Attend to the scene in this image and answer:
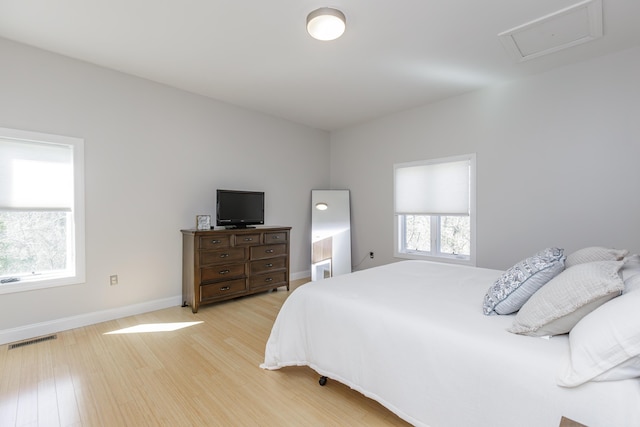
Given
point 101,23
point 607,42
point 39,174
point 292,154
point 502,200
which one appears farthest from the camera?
point 292,154

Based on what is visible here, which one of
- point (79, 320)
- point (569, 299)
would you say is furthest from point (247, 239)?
point (569, 299)

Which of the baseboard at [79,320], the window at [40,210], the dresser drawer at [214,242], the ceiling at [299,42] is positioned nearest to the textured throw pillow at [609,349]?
the ceiling at [299,42]

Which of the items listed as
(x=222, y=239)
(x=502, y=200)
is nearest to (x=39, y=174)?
(x=222, y=239)

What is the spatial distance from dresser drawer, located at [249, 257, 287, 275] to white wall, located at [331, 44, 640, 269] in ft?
7.79

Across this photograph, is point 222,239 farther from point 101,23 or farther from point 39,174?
point 101,23

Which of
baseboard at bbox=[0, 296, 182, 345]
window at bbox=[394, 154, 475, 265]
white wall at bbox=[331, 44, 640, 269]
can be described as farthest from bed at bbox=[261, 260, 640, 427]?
baseboard at bbox=[0, 296, 182, 345]

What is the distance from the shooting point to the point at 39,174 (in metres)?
2.91

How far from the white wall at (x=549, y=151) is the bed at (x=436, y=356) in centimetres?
158

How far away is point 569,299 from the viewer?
1280 millimetres

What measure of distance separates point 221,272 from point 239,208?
0.91m

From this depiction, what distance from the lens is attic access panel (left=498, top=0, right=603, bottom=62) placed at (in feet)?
7.48

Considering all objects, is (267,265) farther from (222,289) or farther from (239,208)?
(239,208)

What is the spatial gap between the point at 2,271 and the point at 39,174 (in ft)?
3.10

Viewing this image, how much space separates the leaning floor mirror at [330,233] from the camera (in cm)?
516
